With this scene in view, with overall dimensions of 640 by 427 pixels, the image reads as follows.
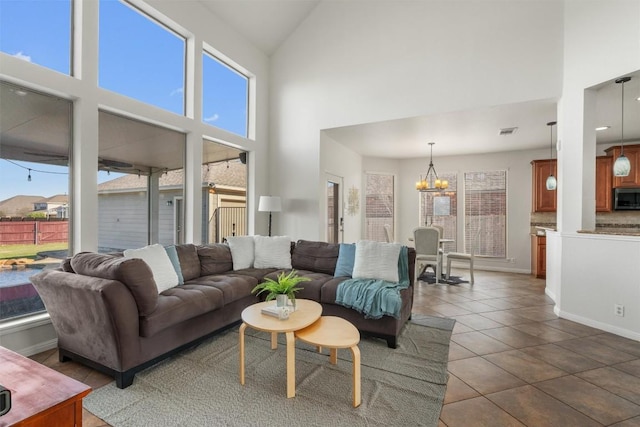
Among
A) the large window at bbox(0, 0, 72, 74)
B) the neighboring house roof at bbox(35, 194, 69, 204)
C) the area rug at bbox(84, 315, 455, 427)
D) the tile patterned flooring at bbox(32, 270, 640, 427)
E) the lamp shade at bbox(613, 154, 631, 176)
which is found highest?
the large window at bbox(0, 0, 72, 74)

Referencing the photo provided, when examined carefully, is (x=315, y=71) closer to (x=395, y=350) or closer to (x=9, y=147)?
(x=9, y=147)

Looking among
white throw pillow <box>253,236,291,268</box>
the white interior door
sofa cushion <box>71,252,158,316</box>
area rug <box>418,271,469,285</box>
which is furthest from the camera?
the white interior door

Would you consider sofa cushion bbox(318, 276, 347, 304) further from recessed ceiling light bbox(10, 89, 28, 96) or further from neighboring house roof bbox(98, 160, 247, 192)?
recessed ceiling light bbox(10, 89, 28, 96)

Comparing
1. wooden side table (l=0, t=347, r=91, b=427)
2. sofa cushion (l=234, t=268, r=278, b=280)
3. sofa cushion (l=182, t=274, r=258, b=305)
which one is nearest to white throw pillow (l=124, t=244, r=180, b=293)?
sofa cushion (l=182, t=274, r=258, b=305)

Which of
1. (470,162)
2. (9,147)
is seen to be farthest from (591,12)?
(9,147)

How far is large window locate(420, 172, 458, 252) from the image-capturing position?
7156 millimetres

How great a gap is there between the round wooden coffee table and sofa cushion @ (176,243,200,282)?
1278 mm

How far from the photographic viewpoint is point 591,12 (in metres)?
3.39

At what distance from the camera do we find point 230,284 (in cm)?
315

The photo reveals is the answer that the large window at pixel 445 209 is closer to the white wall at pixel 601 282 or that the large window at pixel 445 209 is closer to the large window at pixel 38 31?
the white wall at pixel 601 282

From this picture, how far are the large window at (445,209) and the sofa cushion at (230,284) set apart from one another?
503 centimetres

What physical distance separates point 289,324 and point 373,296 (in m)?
0.99

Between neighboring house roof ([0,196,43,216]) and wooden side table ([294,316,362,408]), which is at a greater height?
neighboring house roof ([0,196,43,216])

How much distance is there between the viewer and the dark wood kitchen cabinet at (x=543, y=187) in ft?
19.5
